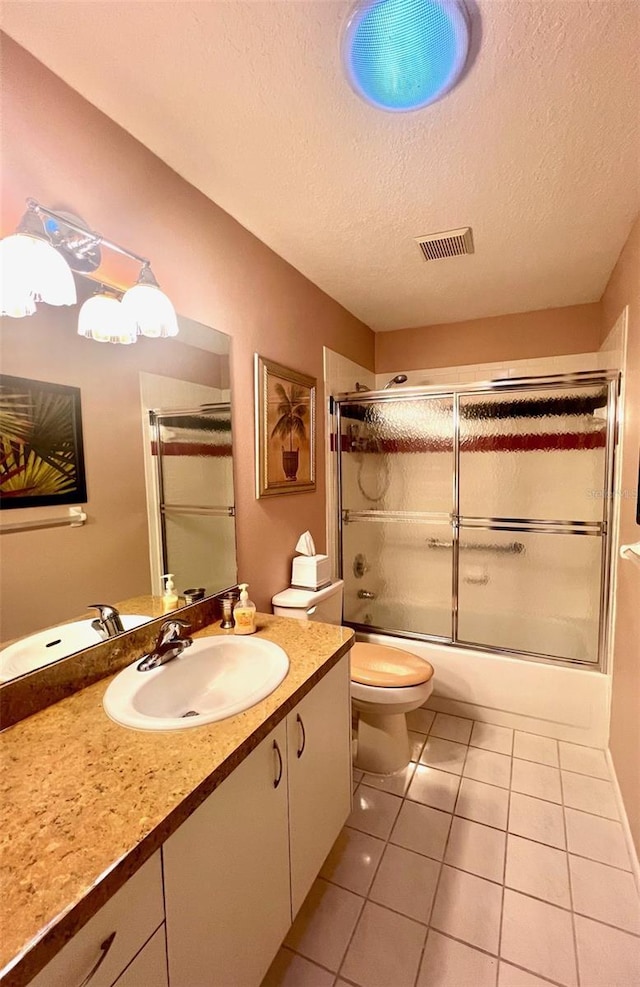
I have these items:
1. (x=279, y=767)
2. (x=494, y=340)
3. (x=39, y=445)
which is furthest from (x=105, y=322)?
(x=494, y=340)

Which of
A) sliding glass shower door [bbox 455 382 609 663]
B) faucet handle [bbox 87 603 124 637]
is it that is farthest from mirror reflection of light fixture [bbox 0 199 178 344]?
sliding glass shower door [bbox 455 382 609 663]

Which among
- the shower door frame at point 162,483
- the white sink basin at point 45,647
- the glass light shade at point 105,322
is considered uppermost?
the glass light shade at point 105,322

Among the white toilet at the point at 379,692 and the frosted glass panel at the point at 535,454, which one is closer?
the white toilet at the point at 379,692

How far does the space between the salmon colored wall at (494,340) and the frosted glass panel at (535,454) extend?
52cm

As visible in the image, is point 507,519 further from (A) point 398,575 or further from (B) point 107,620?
(B) point 107,620

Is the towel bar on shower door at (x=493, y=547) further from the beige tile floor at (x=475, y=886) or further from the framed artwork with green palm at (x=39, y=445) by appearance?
the framed artwork with green palm at (x=39, y=445)

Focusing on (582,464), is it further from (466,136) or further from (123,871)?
(123,871)

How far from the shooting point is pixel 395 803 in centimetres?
165

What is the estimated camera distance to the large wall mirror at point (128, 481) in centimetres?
95

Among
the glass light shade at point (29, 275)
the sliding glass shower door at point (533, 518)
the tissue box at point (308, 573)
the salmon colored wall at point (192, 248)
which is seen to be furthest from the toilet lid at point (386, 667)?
the glass light shade at point (29, 275)

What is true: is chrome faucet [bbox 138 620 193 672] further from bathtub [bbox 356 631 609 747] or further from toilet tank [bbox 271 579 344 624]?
bathtub [bbox 356 631 609 747]

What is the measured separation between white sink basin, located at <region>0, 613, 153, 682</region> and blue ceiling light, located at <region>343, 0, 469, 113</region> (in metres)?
→ 1.50

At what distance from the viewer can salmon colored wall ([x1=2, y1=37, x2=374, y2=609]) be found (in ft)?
Result: 3.10

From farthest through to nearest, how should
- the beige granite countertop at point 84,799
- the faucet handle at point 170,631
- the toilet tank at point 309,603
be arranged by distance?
the toilet tank at point 309,603
the faucet handle at point 170,631
the beige granite countertop at point 84,799
